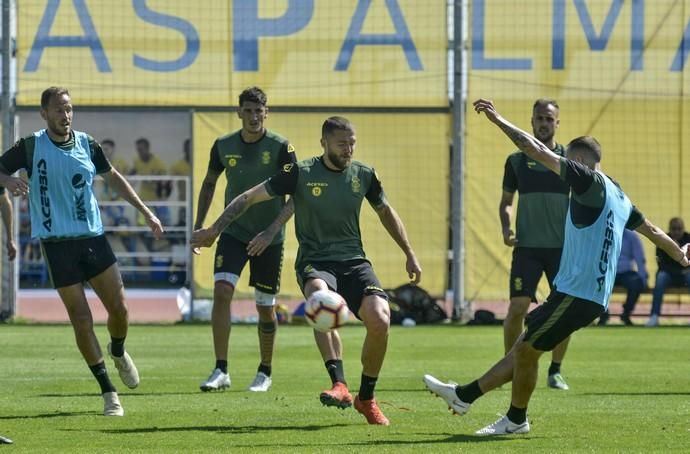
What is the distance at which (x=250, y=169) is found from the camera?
12828 mm

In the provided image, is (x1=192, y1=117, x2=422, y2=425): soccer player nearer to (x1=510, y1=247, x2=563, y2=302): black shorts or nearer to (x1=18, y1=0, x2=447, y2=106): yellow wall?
(x1=510, y1=247, x2=563, y2=302): black shorts

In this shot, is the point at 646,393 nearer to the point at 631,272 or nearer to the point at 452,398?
the point at 452,398

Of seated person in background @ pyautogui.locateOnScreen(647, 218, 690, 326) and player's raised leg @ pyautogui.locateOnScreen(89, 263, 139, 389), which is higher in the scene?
player's raised leg @ pyautogui.locateOnScreen(89, 263, 139, 389)

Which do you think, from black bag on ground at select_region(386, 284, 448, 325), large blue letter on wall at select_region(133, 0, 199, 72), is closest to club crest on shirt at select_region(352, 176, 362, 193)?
black bag on ground at select_region(386, 284, 448, 325)

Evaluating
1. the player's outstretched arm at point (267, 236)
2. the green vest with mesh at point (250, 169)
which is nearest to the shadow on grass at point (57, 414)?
the player's outstretched arm at point (267, 236)

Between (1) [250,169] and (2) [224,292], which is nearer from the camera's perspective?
(2) [224,292]

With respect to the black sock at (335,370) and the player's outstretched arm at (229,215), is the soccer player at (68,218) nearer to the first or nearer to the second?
the player's outstretched arm at (229,215)

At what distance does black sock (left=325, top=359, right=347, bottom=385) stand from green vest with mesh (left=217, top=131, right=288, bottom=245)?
219cm

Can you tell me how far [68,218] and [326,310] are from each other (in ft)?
7.47

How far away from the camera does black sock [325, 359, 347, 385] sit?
10727 millimetres

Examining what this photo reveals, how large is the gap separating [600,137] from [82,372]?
11.4 meters

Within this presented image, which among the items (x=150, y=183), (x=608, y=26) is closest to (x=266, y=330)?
(x=608, y=26)

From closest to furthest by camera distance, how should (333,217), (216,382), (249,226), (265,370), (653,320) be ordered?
(333,217), (216,382), (265,370), (249,226), (653,320)

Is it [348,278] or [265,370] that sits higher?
[348,278]
